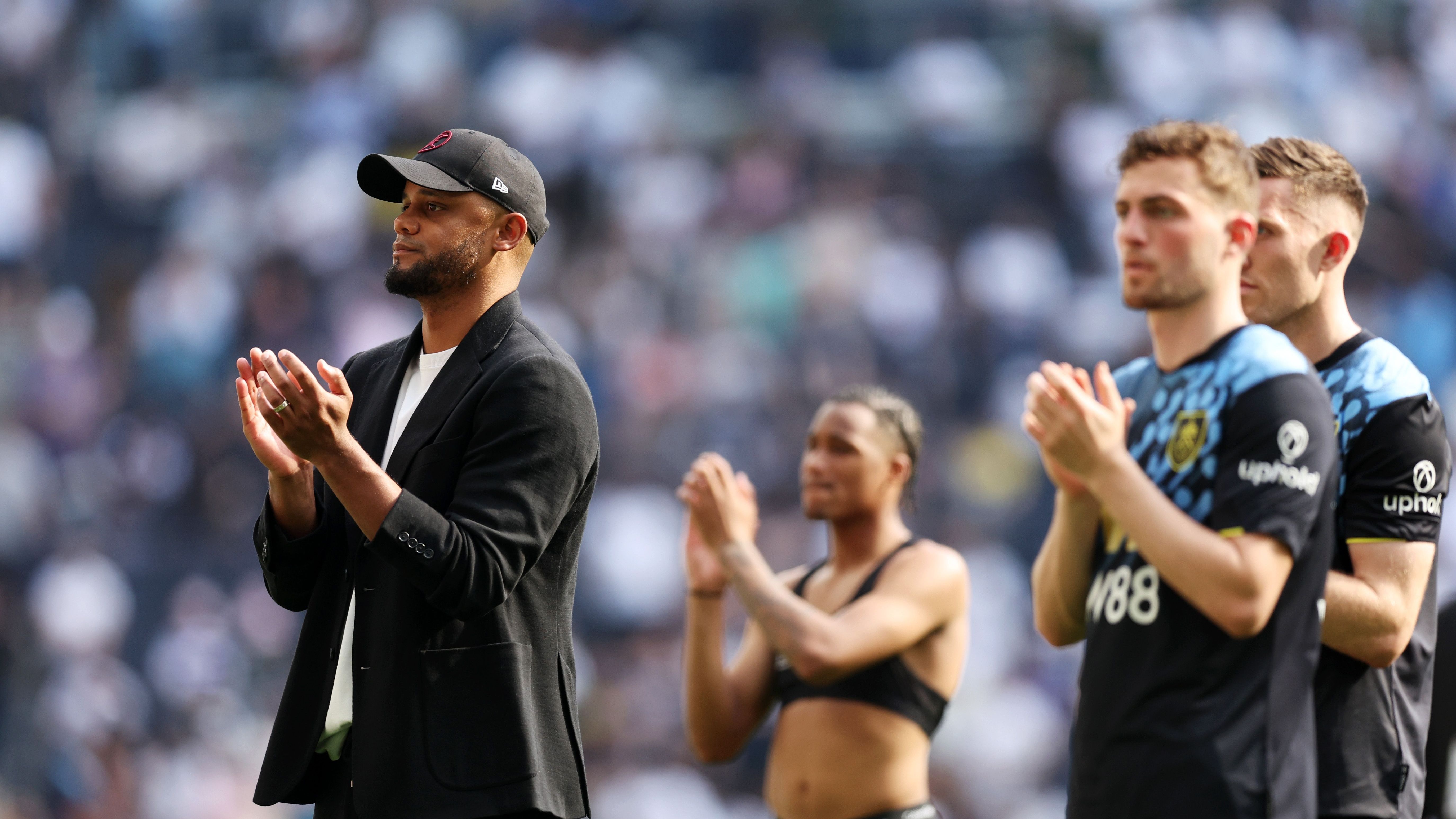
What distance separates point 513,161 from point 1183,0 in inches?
453

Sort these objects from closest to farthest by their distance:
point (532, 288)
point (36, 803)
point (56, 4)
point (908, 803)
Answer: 1. point (908, 803)
2. point (36, 803)
3. point (532, 288)
4. point (56, 4)

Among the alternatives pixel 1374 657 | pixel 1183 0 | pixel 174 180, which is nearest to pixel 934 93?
→ pixel 1183 0

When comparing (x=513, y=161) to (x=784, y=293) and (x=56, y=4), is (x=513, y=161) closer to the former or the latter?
(x=784, y=293)

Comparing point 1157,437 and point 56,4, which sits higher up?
point 56,4

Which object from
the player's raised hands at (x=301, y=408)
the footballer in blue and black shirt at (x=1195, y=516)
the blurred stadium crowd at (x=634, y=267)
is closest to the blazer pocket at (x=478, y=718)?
the player's raised hands at (x=301, y=408)

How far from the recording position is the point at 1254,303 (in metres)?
3.38

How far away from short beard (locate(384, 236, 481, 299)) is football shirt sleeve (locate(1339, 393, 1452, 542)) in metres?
1.96

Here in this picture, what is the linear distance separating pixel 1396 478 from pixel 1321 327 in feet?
1.30

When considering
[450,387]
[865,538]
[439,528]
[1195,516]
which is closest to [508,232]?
[450,387]

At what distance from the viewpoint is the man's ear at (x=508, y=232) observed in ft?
11.5

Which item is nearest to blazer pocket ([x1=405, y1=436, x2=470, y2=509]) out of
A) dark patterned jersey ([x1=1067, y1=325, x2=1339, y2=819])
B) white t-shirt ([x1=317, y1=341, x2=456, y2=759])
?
white t-shirt ([x1=317, y1=341, x2=456, y2=759])

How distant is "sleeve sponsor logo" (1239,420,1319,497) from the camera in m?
2.72

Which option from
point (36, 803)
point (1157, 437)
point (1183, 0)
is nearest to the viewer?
point (1157, 437)

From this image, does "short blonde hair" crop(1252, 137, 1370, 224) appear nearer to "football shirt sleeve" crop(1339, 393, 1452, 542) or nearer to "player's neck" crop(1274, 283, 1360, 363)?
"player's neck" crop(1274, 283, 1360, 363)
